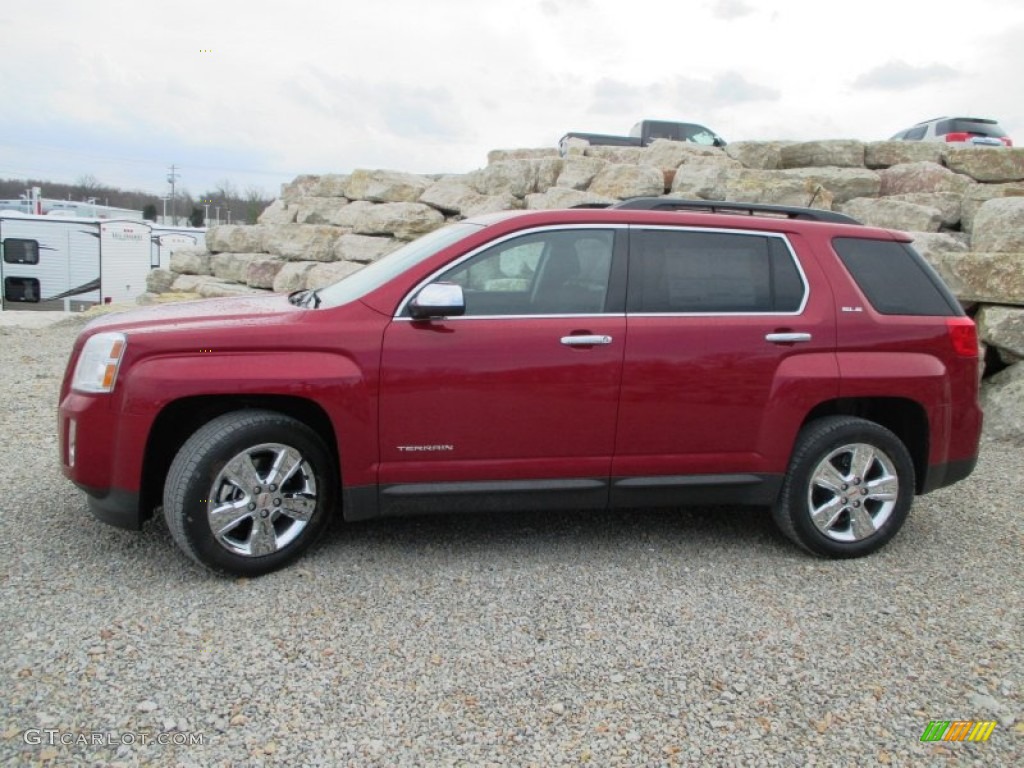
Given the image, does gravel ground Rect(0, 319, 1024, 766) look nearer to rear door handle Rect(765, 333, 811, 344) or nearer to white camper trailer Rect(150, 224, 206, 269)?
rear door handle Rect(765, 333, 811, 344)

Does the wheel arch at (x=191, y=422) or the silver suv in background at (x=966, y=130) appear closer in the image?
the wheel arch at (x=191, y=422)

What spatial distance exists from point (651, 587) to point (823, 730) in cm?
119

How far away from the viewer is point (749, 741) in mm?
2791

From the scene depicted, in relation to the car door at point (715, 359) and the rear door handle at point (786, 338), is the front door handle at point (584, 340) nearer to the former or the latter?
Answer: the car door at point (715, 359)

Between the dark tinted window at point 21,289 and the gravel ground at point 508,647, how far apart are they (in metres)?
21.6

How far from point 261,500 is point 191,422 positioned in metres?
0.56

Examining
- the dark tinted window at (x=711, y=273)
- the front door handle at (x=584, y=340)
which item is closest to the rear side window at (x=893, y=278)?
the dark tinted window at (x=711, y=273)

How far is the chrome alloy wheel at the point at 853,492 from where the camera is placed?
4.32 metres

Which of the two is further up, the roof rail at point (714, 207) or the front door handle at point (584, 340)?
the roof rail at point (714, 207)

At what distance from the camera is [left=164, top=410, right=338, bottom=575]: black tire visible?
12.0 feet

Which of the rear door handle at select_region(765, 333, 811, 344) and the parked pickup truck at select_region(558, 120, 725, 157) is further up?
the parked pickup truck at select_region(558, 120, 725, 157)

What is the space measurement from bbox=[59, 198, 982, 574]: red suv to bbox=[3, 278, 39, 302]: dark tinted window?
73.3ft

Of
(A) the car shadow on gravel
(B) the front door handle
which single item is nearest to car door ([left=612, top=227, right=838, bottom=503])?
(B) the front door handle

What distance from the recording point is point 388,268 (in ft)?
14.0
